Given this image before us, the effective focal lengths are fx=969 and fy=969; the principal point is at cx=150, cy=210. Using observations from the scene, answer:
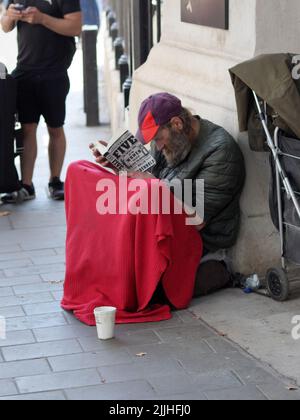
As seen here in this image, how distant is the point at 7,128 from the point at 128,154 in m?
2.54

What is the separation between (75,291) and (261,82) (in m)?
1.60

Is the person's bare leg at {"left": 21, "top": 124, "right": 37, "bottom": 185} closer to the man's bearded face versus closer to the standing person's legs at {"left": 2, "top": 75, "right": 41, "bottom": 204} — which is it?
the standing person's legs at {"left": 2, "top": 75, "right": 41, "bottom": 204}

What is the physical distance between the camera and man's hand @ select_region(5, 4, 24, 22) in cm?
768

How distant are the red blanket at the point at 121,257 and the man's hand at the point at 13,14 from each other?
2.47m

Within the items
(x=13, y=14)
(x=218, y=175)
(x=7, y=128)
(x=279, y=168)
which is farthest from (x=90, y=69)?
(x=279, y=168)

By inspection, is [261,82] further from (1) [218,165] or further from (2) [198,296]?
(2) [198,296]

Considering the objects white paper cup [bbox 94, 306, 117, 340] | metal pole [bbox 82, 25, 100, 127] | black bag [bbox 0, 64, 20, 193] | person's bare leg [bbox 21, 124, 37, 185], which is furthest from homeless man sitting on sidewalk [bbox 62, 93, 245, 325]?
metal pole [bbox 82, 25, 100, 127]

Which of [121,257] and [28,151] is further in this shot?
[28,151]

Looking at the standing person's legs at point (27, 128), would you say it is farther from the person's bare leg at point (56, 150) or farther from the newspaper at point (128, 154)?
the newspaper at point (128, 154)

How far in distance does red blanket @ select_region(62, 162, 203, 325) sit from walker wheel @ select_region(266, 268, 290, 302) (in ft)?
1.42

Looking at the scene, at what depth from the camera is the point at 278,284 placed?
5547 mm

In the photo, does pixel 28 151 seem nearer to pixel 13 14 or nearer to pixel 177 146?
pixel 13 14

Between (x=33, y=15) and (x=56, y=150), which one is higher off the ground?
(x=33, y=15)

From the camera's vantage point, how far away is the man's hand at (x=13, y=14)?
7676mm
